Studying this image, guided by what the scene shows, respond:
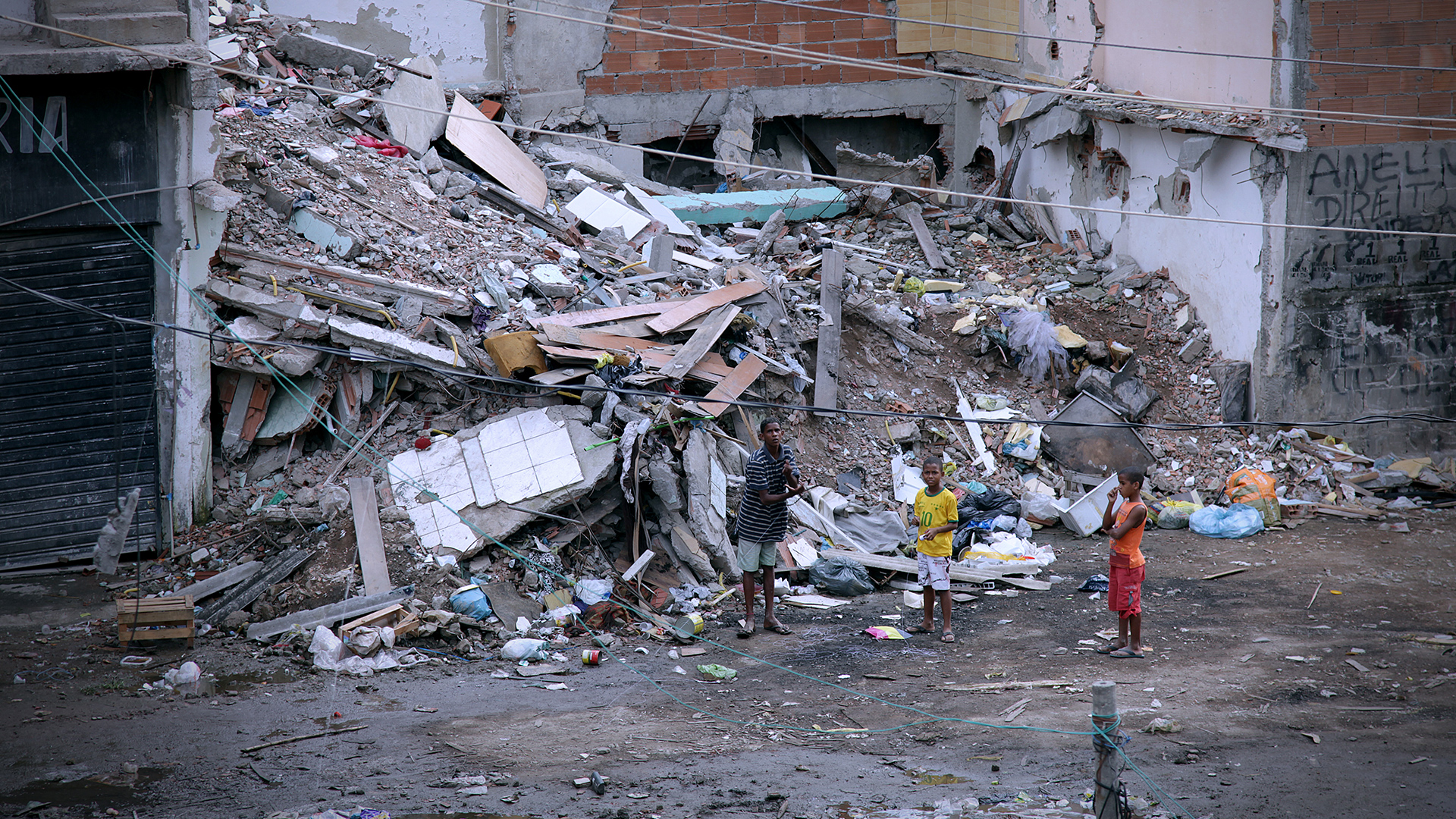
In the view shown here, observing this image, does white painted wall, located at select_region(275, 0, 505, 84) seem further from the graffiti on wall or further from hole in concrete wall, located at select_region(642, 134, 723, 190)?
the graffiti on wall

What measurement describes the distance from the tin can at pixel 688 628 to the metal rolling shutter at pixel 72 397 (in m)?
4.68

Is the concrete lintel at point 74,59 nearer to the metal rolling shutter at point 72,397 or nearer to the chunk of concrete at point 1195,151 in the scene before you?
the metal rolling shutter at point 72,397

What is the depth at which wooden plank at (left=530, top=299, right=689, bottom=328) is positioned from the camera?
10.1m

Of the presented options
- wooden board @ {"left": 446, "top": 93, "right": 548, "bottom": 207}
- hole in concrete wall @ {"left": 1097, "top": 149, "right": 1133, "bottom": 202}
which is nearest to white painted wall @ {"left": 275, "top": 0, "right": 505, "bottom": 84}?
wooden board @ {"left": 446, "top": 93, "right": 548, "bottom": 207}

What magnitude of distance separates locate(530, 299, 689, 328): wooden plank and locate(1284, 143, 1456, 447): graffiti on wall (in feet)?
23.7

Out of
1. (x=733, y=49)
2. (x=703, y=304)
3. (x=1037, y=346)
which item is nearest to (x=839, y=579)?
(x=703, y=304)

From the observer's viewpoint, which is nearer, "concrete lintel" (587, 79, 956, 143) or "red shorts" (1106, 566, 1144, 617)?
"red shorts" (1106, 566, 1144, 617)

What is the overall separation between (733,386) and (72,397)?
19.1ft

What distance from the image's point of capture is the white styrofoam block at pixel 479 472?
900 centimetres

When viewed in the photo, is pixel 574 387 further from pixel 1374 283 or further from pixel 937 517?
pixel 1374 283

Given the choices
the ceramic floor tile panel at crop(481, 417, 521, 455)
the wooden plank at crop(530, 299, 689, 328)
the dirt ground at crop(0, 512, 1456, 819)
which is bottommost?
the dirt ground at crop(0, 512, 1456, 819)

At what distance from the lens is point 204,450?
9.52m

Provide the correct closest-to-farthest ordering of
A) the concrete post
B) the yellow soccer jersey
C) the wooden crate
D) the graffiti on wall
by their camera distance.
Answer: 1. the concrete post
2. the wooden crate
3. the yellow soccer jersey
4. the graffiti on wall

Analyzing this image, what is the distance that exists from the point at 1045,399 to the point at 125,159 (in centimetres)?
994
